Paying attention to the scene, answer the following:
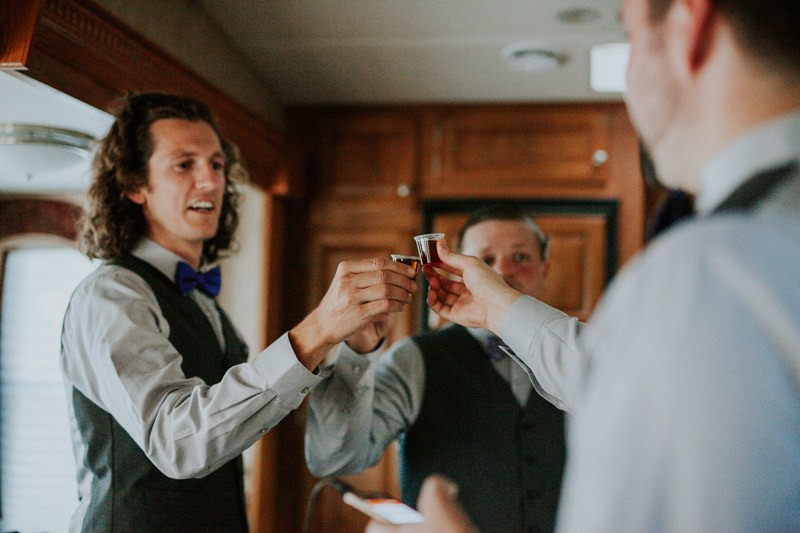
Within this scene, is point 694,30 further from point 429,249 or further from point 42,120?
point 42,120

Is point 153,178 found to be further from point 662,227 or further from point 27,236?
point 27,236

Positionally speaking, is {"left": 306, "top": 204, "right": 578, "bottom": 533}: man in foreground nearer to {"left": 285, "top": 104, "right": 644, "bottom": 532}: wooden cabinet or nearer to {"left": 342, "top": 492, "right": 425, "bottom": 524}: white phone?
{"left": 342, "top": 492, "right": 425, "bottom": 524}: white phone

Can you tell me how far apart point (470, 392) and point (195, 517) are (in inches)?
31.9

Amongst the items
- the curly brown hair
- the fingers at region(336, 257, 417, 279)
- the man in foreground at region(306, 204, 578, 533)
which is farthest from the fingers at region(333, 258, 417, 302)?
the curly brown hair

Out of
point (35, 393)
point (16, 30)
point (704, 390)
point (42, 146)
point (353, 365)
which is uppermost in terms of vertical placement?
point (16, 30)

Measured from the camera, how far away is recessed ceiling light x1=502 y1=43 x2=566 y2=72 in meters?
3.21

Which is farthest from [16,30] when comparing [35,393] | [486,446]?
[35,393]

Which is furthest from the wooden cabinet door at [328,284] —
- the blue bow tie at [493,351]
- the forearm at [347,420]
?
the forearm at [347,420]

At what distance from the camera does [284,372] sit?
55.0 inches

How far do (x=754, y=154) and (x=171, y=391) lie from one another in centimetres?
113

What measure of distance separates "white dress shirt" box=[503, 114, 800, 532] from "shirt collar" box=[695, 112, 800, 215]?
5cm

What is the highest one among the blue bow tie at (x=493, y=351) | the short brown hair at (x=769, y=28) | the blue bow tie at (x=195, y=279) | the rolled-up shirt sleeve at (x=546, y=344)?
the short brown hair at (x=769, y=28)

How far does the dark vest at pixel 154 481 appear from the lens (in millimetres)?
1507

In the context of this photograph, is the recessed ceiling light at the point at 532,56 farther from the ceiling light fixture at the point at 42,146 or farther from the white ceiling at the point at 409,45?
the ceiling light fixture at the point at 42,146
